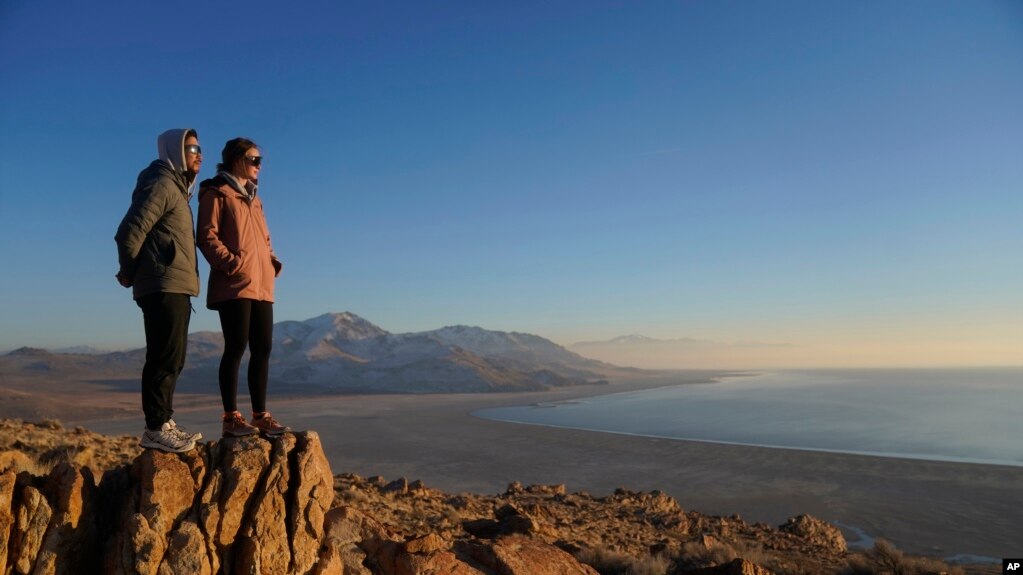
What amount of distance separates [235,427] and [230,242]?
4.20ft

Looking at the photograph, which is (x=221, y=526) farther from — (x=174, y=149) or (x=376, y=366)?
(x=376, y=366)

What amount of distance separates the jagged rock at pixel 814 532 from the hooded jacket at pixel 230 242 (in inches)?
430

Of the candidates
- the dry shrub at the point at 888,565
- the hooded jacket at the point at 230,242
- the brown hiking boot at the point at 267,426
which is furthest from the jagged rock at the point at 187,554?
the dry shrub at the point at 888,565

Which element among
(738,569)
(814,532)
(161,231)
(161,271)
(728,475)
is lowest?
(728,475)

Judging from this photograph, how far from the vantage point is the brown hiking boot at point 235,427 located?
4.25 meters

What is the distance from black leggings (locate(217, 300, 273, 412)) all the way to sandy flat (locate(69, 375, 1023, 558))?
45.6ft

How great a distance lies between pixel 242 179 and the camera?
14.4 ft

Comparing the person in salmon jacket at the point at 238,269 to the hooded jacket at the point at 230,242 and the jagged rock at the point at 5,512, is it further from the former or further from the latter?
the jagged rock at the point at 5,512

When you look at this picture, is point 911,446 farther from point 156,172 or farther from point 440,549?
point 156,172

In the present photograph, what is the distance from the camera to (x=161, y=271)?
378 cm

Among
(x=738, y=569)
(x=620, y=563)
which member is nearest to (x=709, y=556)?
(x=620, y=563)

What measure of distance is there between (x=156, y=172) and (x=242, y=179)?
622mm

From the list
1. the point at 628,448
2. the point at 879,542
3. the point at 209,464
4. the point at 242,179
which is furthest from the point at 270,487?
the point at 628,448

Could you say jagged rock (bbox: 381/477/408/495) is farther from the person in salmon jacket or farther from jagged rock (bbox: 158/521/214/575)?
jagged rock (bbox: 158/521/214/575)
